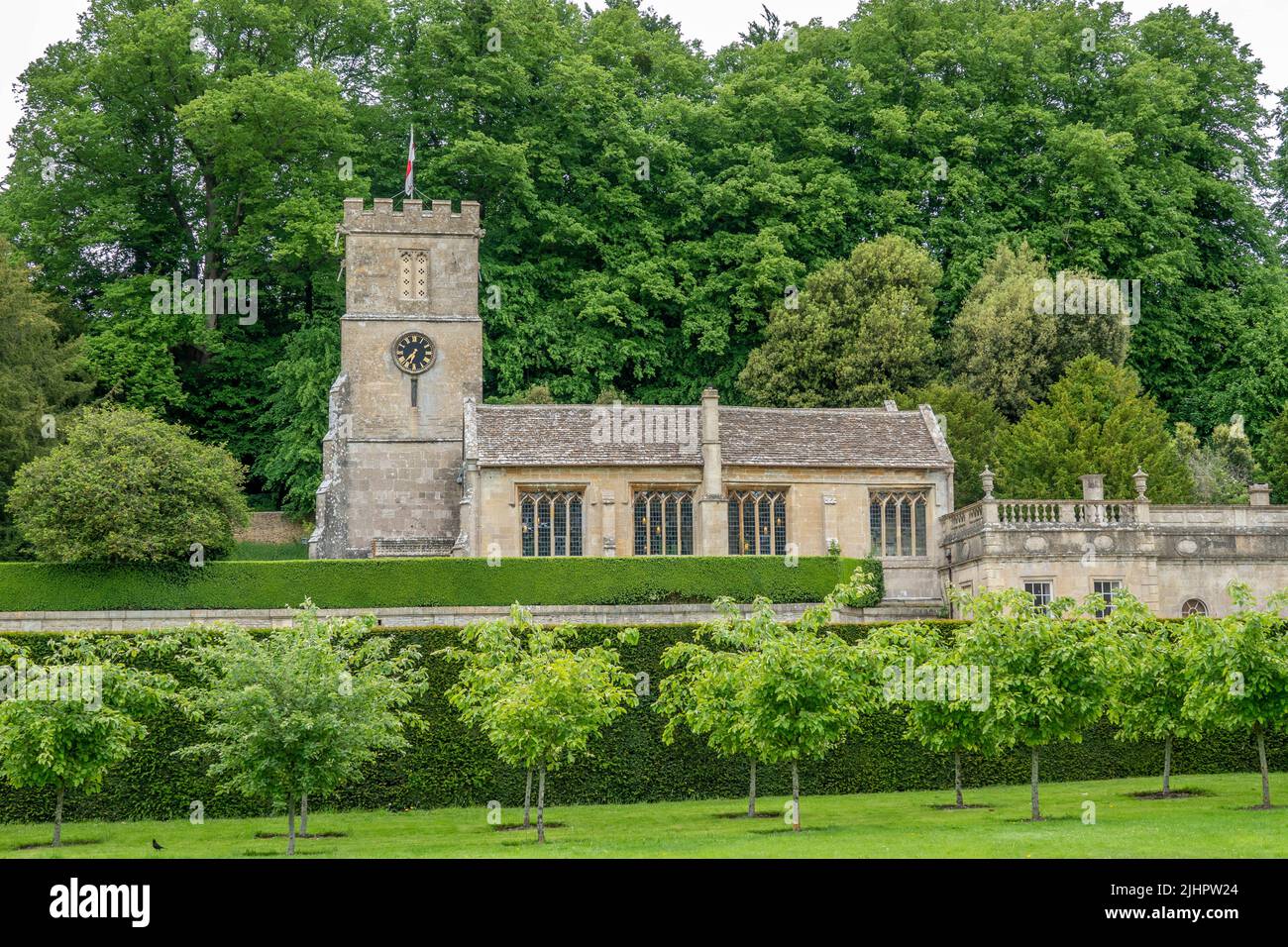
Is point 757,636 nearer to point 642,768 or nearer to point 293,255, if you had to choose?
point 642,768

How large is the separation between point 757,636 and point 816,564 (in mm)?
19304

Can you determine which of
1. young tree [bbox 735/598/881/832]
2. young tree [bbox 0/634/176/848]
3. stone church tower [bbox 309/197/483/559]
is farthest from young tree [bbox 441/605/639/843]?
stone church tower [bbox 309/197/483/559]

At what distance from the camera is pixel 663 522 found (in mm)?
57250

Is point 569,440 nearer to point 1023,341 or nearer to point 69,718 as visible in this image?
point 1023,341

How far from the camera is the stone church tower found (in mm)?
59875

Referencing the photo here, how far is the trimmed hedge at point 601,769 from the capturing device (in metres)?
36.9

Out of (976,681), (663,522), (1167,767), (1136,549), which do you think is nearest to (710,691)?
(976,681)

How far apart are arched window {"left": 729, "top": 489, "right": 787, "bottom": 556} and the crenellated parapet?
14.6 m

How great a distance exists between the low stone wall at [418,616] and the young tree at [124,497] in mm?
1789

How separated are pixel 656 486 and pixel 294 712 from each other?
92.4ft

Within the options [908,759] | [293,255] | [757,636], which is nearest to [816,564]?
[908,759]

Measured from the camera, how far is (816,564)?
172ft

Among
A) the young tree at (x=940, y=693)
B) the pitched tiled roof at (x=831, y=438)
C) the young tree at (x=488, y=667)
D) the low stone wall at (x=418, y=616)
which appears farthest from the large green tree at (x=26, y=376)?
the young tree at (x=940, y=693)

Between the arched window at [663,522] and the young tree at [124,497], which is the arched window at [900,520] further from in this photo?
the young tree at [124,497]
